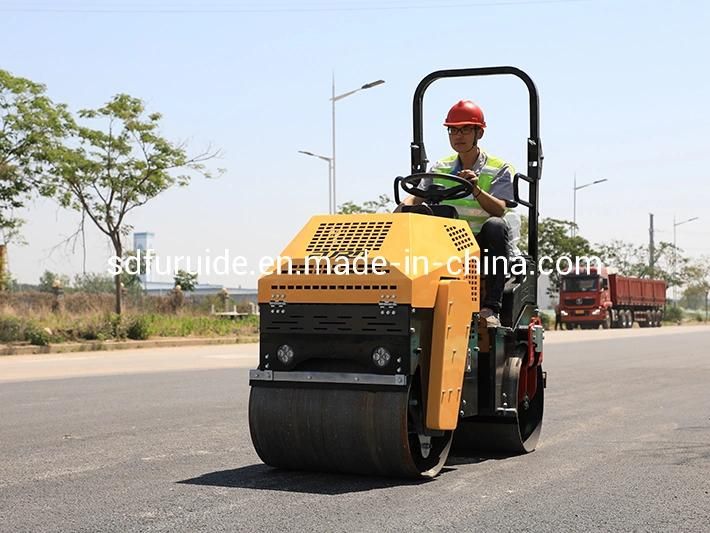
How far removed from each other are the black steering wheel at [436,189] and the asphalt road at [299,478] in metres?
1.74

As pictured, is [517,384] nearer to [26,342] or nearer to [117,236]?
[26,342]

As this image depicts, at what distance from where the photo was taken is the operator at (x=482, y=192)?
7.54m

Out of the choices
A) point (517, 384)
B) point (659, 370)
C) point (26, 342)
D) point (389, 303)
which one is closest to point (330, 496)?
point (389, 303)

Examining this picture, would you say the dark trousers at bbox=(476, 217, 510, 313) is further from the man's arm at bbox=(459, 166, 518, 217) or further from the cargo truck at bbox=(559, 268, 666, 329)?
the cargo truck at bbox=(559, 268, 666, 329)

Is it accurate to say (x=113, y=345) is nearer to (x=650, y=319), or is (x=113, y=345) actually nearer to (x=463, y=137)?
(x=463, y=137)

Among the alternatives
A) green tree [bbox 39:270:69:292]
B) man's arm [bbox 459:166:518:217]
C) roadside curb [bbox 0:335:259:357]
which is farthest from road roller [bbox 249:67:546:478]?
green tree [bbox 39:270:69:292]

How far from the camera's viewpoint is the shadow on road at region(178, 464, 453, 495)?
6.41m

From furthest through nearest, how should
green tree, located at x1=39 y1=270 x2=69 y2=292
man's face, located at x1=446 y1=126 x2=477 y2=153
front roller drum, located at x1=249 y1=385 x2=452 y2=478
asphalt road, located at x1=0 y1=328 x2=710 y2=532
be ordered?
green tree, located at x1=39 y1=270 x2=69 y2=292 < man's face, located at x1=446 y1=126 x2=477 y2=153 < front roller drum, located at x1=249 y1=385 x2=452 y2=478 < asphalt road, located at x1=0 y1=328 x2=710 y2=532

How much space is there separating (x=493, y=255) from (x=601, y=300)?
47.4 metres

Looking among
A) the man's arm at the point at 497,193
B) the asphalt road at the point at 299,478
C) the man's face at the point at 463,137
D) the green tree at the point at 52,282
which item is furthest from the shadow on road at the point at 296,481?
the green tree at the point at 52,282

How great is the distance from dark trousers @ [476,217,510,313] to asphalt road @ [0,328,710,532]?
1.08 metres

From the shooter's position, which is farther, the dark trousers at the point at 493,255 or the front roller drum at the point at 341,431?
the dark trousers at the point at 493,255

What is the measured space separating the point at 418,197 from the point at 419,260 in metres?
1.21

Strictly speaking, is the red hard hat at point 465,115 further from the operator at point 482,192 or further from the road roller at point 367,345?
the road roller at point 367,345
